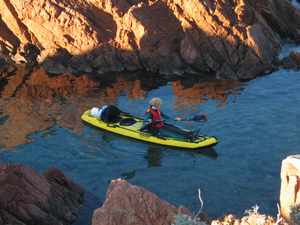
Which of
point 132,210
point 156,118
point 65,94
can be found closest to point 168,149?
point 156,118

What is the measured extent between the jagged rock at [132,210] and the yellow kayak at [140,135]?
388 inches

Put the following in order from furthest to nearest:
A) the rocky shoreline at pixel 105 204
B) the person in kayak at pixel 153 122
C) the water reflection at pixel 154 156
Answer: the person in kayak at pixel 153 122 → the water reflection at pixel 154 156 → the rocky shoreline at pixel 105 204

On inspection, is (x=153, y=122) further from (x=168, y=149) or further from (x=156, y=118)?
(x=168, y=149)

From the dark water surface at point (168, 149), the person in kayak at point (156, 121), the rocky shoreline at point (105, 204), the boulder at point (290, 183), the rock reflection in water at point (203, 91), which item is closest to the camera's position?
the rocky shoreline at point (105, 204)

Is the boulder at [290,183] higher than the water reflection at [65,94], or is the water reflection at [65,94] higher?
the boulder at [290,183]

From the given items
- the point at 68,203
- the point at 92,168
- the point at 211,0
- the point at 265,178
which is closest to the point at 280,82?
the point at 211,0

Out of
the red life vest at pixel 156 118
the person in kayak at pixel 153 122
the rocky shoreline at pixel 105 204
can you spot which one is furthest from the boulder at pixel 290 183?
the person in kayak at pixel 153 122

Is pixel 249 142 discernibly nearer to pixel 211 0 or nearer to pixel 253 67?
pixel 253 67

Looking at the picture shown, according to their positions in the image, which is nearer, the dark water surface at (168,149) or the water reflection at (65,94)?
the dark water surface at (168,149)

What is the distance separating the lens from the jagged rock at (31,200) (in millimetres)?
18516

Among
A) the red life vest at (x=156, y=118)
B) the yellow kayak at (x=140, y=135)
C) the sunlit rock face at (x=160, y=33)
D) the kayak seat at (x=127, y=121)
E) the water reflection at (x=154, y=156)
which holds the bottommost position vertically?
the water reflection at (x=154, y=156)

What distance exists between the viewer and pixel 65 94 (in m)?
34.6

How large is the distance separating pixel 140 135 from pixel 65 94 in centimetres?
868

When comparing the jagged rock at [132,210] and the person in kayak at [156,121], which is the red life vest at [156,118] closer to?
the person in kayak at [156,121]
